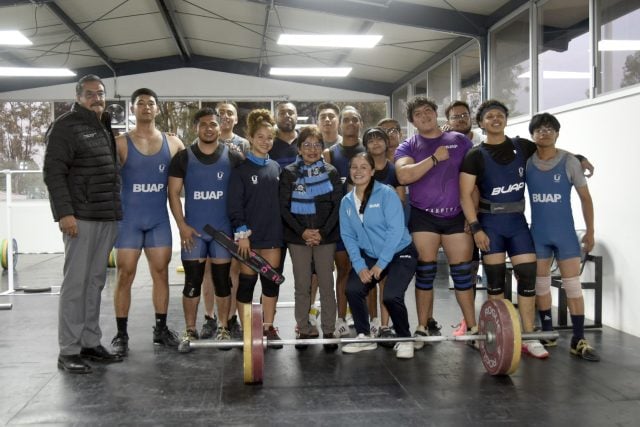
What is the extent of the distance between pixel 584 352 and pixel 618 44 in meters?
2.31

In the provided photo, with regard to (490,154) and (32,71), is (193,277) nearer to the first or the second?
(490,154)

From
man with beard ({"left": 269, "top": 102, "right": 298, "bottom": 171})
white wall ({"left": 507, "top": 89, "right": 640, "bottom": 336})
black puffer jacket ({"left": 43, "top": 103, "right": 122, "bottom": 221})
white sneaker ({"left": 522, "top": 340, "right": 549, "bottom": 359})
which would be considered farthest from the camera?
white wall ({"left": 507, "top": 89, "right": 640, "bottom": 336})

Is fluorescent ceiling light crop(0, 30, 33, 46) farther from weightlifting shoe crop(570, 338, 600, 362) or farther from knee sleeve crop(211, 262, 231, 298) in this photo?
weightlifting shoe crop(570, 338, 600, 362)

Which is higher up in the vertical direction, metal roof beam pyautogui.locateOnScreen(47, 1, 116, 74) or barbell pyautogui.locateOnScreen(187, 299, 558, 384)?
metal roof beam pyautogui.locateOnScreen(47, 1, 116, 74)

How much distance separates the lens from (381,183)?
3.29 metres

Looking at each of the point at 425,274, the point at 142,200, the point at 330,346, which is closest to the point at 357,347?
the point at 330,346

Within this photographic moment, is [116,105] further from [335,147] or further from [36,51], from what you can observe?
[335,147]

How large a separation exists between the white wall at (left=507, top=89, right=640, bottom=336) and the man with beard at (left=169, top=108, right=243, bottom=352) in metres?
2.55

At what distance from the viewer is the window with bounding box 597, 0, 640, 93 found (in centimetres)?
405

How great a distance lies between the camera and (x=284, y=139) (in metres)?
3.85

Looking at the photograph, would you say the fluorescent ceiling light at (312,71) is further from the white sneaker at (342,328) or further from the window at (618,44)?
the white sneaker at (342,328)

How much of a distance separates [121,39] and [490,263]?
8.18 m

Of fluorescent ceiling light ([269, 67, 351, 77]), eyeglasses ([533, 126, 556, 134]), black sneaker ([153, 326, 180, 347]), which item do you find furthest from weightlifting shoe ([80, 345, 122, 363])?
fluorescent ceiling light ([269, 67, 351, 77])

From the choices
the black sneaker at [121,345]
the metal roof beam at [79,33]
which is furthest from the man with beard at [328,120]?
the metal roof beam at [79,33]
